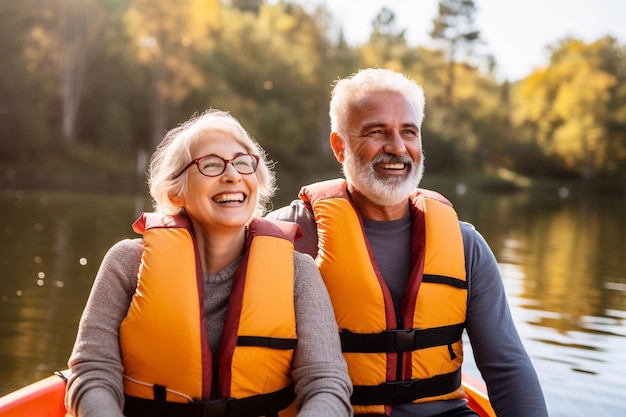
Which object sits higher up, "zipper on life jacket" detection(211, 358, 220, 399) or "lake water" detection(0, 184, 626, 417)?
"zipper on life jacket" detection(211, 358, 220, 399)

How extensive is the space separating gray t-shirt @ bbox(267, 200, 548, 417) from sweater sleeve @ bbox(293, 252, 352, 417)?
1.16 ft

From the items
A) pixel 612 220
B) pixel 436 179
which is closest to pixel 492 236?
pixel 612 220

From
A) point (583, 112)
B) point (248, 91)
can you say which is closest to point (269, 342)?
point (248, 91)

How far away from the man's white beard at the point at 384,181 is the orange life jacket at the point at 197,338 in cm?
45

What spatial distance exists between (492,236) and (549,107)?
22.7 metres

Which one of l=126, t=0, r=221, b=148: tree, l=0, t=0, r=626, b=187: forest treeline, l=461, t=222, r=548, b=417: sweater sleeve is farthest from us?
l=126, t=0, r=221, b=148: tree

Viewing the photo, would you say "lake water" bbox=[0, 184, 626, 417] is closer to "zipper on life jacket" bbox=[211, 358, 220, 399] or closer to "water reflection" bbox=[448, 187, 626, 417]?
"water reflection" bbox=[448, 187, 626, 417]

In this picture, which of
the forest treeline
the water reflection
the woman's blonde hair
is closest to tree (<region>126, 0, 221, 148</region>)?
the forest treeline

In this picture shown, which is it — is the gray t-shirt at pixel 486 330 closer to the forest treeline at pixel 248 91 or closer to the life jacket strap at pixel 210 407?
the life jacket strap at pixel 210 407

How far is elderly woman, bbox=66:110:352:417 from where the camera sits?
5.91 feet

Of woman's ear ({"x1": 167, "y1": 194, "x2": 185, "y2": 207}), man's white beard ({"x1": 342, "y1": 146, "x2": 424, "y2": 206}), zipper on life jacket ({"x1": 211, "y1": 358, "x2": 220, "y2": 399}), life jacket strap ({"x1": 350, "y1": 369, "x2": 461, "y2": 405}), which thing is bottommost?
life jacket strap ({"x1": 350, "y1": 369, "x2": 461, "y2": 405})

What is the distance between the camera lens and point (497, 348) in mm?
2133

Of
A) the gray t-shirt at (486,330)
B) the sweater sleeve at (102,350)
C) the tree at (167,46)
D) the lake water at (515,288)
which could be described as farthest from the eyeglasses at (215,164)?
the tree at (167,46)

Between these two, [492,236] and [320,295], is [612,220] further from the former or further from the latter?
[320,295]
